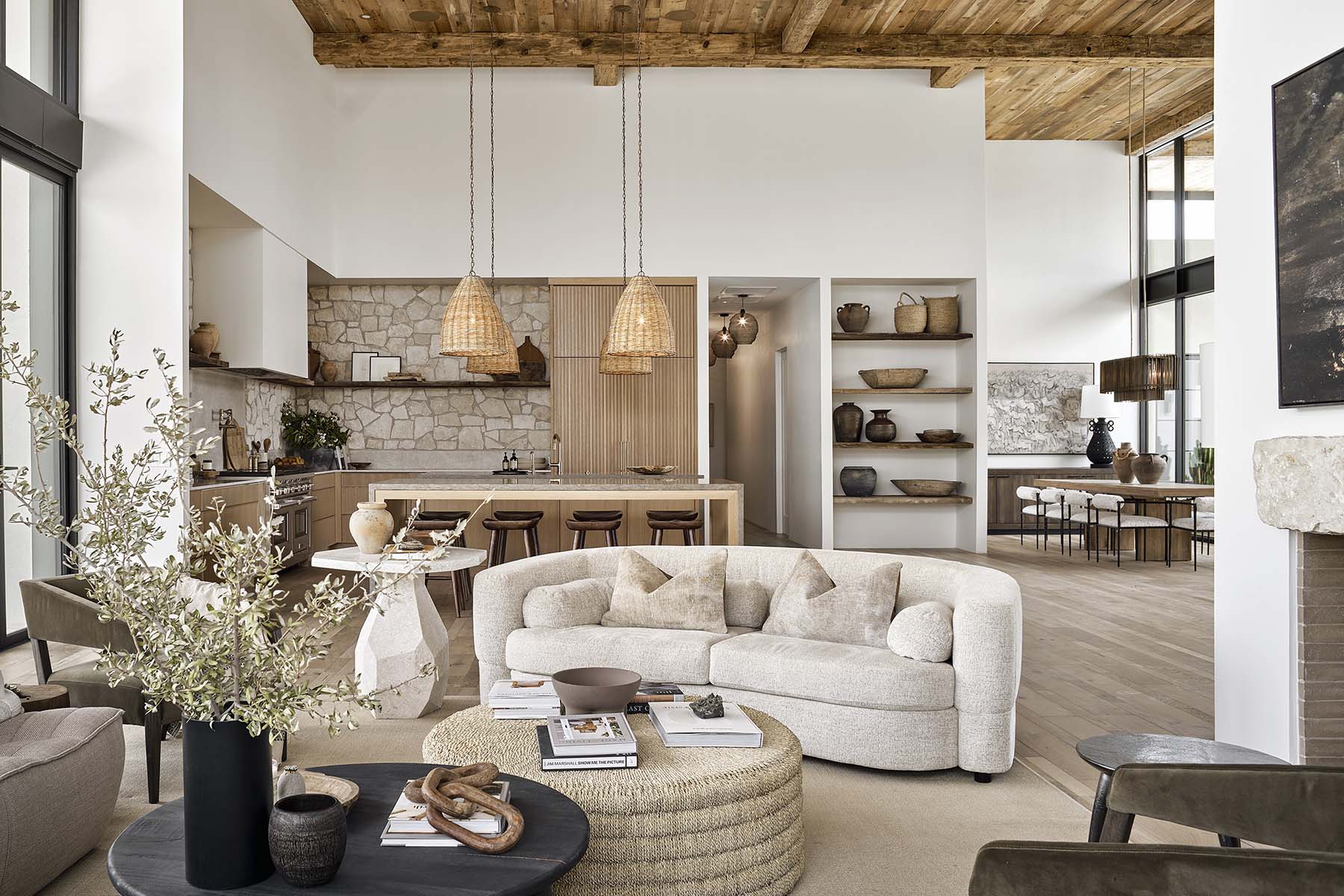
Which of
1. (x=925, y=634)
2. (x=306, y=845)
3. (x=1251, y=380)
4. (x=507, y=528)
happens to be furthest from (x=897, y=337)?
(x=306, y=845)

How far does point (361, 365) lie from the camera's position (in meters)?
9.30

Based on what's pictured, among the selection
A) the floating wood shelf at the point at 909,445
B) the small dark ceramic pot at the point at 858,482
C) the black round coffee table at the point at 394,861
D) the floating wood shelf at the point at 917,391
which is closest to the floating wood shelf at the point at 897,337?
the floating wood shelf at the point at 917,391

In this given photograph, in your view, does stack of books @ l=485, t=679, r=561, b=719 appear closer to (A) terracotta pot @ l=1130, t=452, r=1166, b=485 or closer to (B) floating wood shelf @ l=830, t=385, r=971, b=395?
(B) floating wood shelf @ l=830, t=385, r=971, b=395

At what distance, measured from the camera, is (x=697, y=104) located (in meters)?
8.93

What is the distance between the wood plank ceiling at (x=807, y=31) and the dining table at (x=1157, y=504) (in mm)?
3864

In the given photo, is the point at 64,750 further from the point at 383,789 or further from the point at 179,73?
the point at 179,73

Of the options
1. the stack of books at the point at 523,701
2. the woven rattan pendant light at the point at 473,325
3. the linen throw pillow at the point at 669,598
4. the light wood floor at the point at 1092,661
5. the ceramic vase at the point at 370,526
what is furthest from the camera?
the woven rattan pendant light at the point at 473,325

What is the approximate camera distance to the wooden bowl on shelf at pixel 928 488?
9.19 meters

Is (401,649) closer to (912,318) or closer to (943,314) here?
(912,318)

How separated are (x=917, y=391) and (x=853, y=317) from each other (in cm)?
95

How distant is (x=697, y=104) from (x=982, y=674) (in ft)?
23.3

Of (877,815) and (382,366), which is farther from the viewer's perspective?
(382,366)

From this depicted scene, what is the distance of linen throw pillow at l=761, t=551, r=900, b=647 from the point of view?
3553 millimetres

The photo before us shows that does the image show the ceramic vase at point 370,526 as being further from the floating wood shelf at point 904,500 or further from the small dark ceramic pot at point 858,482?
the small dark ceramic pot at point 858,482
